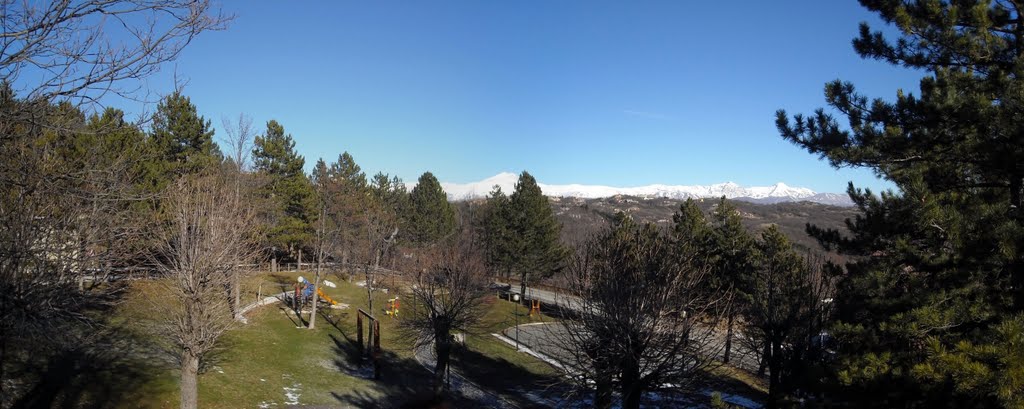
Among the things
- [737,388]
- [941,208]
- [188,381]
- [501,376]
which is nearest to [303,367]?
[188,381]

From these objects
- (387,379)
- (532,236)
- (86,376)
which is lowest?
(387,379)

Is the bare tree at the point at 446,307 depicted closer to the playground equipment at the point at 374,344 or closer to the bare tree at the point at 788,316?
the playground equipment at the point at 374,344

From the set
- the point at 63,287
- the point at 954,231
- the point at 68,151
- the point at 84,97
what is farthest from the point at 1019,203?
the point at 68,151

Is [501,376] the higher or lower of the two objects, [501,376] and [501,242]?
the lower

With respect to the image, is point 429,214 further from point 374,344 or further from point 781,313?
point 781,313

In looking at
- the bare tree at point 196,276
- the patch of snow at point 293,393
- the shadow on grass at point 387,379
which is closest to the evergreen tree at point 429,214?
the shadow on grass at point 387,379

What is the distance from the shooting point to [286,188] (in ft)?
→ 129

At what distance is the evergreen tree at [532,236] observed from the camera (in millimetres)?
43125

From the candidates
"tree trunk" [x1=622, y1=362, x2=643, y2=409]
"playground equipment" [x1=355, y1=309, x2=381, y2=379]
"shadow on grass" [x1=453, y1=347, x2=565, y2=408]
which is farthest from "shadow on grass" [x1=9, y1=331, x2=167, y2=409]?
"tree trunk" [x1=622, y1=362, x2=643, y2=409]

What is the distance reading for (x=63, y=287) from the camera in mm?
11070

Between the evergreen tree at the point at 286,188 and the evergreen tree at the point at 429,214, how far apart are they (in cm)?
1510

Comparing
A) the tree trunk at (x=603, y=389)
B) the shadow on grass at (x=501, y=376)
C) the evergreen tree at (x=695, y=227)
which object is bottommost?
the shadow on grass at (x=501, y=376)

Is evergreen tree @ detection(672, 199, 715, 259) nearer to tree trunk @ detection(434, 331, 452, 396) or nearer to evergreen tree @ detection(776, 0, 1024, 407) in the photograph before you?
tree trunk @ detection(434, 331, 452, 396)

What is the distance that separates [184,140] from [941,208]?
34.9 meters
